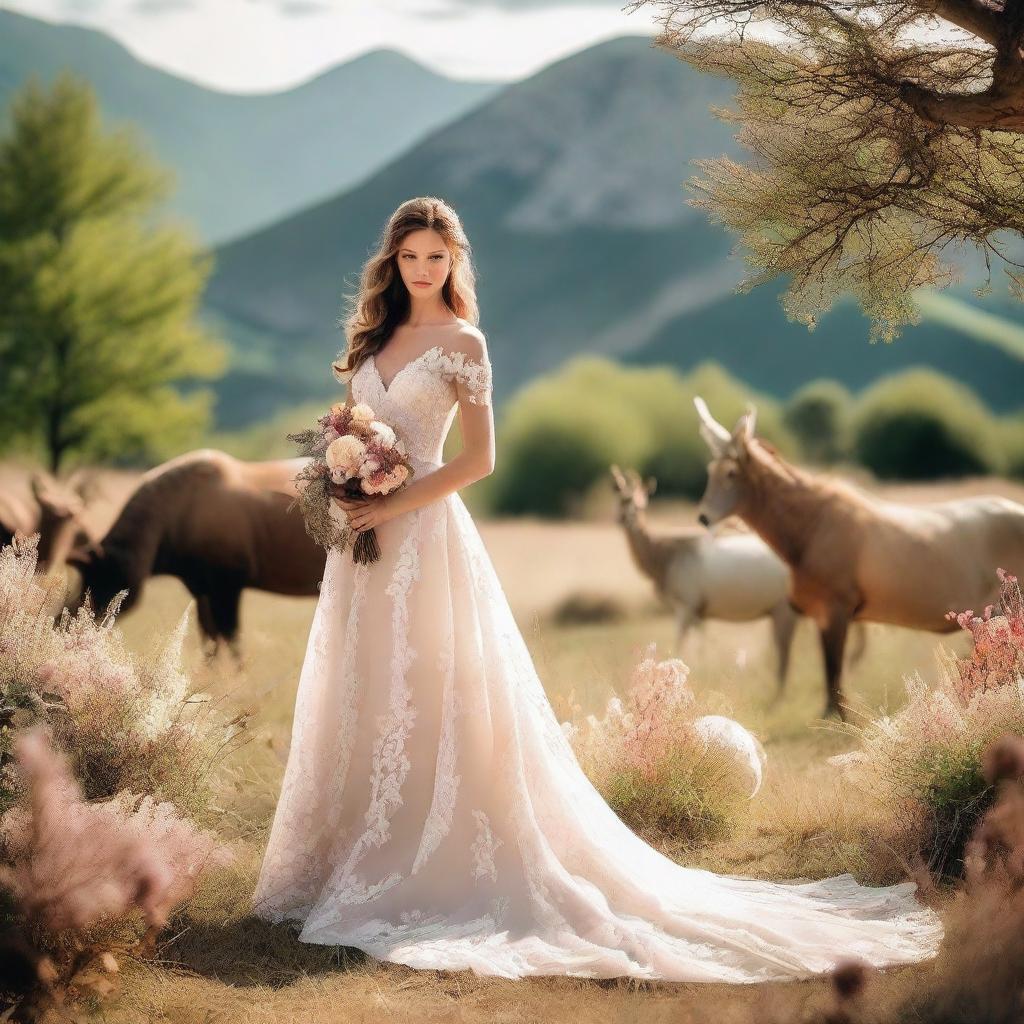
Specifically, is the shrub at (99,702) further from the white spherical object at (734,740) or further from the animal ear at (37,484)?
the animal ear at (37,484)

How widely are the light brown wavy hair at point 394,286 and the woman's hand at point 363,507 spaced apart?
647mm

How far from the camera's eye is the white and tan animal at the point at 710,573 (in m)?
10.2

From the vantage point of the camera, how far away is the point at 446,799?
4590 mm

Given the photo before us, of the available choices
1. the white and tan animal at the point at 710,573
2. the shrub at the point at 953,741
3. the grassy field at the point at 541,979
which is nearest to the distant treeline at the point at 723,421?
the grassy field at the point at 541,979

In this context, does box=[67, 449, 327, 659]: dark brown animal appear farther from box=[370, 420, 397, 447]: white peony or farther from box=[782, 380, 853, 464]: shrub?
box=[782, 380, 853, 464]: shrub

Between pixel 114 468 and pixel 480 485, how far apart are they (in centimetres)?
868

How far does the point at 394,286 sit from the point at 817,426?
25554 mm

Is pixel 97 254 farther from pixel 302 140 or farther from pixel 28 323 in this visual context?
pixel 302 140

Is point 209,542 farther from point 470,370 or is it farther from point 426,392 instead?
point 470,370

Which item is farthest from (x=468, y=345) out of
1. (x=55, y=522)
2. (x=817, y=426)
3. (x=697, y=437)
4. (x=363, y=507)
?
(x=817, y=426)

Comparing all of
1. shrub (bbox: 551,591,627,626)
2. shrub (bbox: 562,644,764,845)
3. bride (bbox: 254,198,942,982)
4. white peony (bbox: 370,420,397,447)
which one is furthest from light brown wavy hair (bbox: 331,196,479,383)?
shrub (bbox: 551,591,627,626)

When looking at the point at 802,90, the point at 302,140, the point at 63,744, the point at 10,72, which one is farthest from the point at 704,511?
the point at 302,140

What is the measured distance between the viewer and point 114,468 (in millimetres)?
23938

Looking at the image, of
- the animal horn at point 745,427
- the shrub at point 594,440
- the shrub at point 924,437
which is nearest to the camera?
the animal horn at point 745,427
